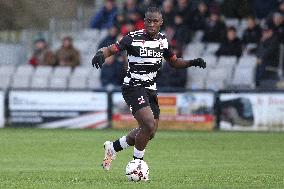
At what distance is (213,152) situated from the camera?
18375mm

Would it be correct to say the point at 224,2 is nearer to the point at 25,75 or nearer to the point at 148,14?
the point at 25,75

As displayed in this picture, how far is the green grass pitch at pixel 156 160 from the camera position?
41.6ft

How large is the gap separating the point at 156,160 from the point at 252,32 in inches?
393

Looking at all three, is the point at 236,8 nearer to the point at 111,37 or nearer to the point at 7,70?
the point at 111,37

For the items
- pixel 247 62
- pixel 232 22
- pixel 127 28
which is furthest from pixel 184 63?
pixel 232 22

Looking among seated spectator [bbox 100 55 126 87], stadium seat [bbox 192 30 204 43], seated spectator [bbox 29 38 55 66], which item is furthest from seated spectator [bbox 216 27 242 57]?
seated spectator [bbox 29 38 55 66]

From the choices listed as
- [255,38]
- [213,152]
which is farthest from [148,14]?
[255,38]

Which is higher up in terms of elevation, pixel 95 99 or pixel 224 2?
pixel 224 2

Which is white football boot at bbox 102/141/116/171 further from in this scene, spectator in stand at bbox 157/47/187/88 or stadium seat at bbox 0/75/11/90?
stadium seat at bbox 0/75/11/90

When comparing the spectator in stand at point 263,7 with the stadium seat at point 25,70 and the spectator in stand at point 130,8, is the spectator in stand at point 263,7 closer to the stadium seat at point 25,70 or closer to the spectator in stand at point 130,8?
the spectator in stand at point 130,8

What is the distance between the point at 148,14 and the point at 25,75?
15.1 meters

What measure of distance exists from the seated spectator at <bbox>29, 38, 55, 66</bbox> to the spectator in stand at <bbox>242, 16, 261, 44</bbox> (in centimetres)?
566

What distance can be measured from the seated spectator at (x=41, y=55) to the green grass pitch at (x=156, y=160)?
402 centimetres

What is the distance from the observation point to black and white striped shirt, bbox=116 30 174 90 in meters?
13.2
